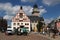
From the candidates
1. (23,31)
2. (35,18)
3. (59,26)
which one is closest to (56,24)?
(59,26)

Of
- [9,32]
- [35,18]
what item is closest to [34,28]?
[35,18]

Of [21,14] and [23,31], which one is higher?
[21,14]

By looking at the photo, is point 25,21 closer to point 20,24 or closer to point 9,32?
point 20,24

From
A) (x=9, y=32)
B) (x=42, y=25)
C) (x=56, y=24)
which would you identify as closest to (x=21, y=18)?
(x=42, y=25)

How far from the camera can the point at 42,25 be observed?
102000 millimetres

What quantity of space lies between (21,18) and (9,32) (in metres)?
57.2

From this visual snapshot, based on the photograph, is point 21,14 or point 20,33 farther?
point 21,14

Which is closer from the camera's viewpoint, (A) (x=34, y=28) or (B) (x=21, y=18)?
(B) (x=21, y=18)

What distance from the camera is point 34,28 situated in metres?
113

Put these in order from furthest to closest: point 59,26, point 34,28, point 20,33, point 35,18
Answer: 1. point 35,18
2. point 34,28
3. point 59,26
4. point 20,33

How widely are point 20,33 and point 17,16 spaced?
59.2 metres

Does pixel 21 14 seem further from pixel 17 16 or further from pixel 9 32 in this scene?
pixel 9 32

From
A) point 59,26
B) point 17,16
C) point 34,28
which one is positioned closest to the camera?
point 59,26

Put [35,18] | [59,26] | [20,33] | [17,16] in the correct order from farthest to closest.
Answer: [35,18] → [17,16] → [59,26] → [20,33]
